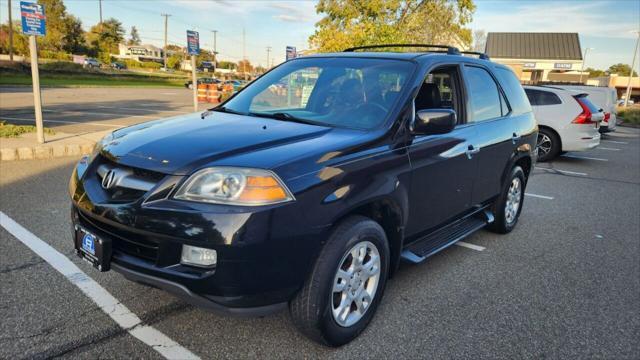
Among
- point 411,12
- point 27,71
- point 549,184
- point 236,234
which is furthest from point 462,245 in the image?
point 27,71

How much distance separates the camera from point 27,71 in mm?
41406

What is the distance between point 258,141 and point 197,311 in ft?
4.31

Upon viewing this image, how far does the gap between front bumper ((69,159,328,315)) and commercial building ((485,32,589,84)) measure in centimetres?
7340

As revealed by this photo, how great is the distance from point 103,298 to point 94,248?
2.84ft

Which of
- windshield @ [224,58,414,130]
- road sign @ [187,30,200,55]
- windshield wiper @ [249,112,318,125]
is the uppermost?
road sign @ [187,30,200,55]

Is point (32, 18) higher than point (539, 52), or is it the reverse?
point (539, 52)

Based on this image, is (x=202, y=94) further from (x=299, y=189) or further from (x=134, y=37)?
(x=134, y=37)

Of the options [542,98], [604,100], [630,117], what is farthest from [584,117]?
[630,117]

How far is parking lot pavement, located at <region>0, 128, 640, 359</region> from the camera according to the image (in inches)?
113

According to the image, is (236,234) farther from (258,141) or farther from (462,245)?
(462,245)

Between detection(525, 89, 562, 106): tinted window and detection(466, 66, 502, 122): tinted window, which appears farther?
detection(525, 89, 562, 106): tinted window

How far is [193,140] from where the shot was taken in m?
2.79

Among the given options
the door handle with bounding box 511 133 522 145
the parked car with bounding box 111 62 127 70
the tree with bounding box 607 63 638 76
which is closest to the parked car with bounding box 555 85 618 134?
the door handle with bounding box 511 133 522 145

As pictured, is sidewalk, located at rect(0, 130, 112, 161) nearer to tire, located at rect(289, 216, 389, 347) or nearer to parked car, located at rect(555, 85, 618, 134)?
tire, located at rect(289, 216, 389, 347)
